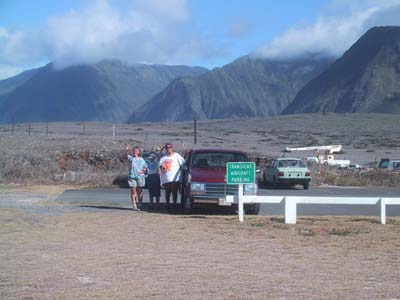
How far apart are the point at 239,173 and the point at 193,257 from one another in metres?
5.30

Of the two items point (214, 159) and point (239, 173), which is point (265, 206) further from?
point (239, 173)

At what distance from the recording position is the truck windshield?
17.1 metres

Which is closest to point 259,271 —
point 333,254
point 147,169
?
point 333,254

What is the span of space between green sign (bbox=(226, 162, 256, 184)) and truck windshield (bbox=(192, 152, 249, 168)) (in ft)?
7.03

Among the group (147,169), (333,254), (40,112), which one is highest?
(40,112)

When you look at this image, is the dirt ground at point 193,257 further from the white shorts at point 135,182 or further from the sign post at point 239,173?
the white shorts at point 135,182

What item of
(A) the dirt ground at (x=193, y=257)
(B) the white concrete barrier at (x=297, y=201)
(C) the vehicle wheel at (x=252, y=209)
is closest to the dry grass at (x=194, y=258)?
(A) the dirt ground at (x=193, y=257)

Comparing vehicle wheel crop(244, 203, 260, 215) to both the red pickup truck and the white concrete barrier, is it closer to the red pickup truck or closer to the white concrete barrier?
the red pickup truck

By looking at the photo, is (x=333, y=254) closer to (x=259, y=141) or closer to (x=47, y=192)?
(x=47, y=192)

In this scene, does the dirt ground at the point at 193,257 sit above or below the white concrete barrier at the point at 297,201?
below

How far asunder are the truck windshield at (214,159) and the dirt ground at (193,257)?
2019mm

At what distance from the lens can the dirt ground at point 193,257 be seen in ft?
25.0

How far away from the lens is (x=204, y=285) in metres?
7.85

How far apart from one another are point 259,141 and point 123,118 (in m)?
139
